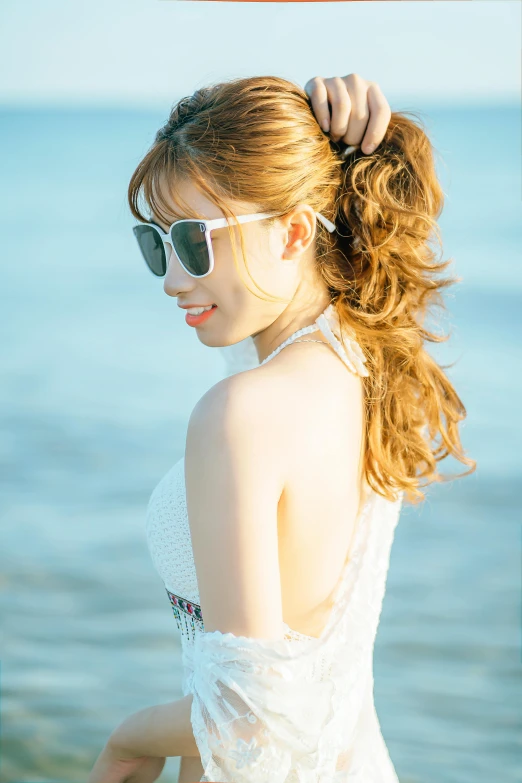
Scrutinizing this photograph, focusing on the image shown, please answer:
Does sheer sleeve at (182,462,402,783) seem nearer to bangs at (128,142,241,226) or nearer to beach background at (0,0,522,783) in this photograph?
bangs at (128,142,241,226)

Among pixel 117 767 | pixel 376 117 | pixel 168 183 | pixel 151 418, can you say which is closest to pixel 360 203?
Result: pixel 376 117

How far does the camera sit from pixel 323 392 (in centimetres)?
158

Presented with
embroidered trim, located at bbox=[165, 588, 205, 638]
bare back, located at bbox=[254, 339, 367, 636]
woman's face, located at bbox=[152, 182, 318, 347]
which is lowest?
embroidered trim, located at bbox=[165, 588, 205, 638]

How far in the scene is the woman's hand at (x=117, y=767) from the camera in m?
1.74

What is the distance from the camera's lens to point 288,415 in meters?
1.48

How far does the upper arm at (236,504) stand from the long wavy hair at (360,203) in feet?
1.06

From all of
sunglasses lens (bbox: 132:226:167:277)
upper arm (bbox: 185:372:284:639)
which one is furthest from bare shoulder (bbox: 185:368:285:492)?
sunglasses lens (bbox: 132:226:167:277)

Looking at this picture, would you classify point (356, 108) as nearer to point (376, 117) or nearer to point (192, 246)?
point (376, 117)

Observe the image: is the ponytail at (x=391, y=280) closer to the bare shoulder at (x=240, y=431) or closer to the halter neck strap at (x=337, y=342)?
the halter neck strap at (x=337, y=342)

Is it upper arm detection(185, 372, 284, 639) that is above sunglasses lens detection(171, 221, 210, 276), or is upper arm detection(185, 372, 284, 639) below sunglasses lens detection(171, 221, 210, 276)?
below

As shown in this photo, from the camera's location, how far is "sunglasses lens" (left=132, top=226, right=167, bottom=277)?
1.79m

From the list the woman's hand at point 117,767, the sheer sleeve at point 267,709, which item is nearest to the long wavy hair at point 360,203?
the sheer sleeve at point 267,709

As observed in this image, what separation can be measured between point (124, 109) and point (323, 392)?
21001 millimetres

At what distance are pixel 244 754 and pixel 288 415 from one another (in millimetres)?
538
